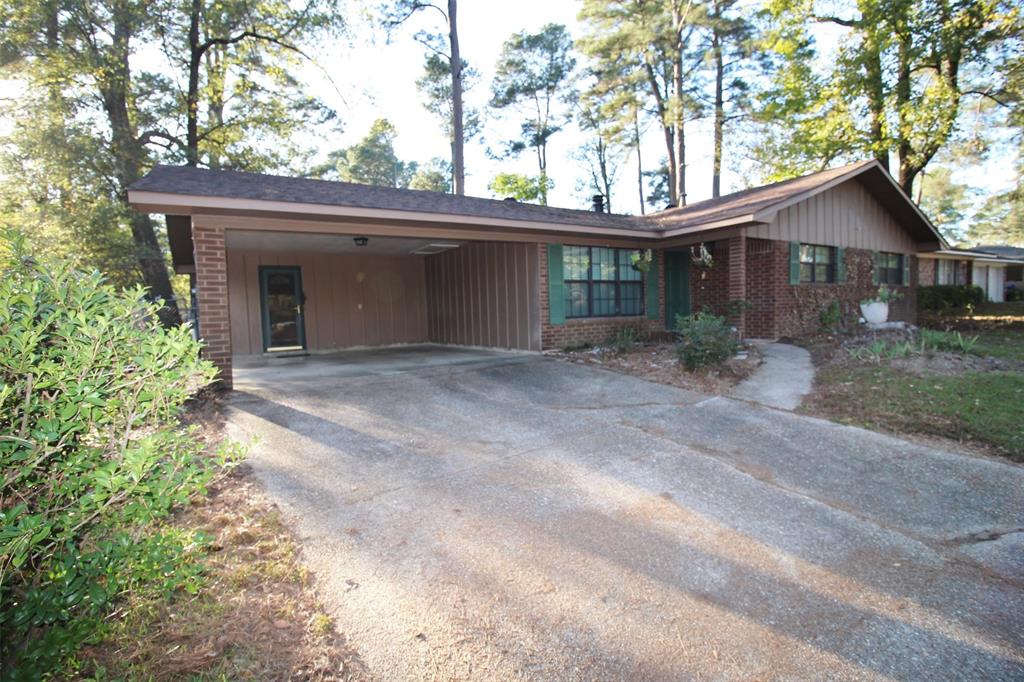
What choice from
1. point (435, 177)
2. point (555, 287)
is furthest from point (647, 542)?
point (435, 177)

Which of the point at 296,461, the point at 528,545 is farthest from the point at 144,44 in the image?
the point at 528,545

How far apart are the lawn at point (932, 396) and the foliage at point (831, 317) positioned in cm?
283

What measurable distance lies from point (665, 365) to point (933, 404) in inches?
127

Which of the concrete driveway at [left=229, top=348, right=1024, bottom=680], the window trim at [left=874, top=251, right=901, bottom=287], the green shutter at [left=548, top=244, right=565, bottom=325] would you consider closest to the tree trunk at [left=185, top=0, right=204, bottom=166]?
the green shutter at [left=548, top=244, right=565, bottom=325]

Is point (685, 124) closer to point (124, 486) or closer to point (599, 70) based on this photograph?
point (599, 70)

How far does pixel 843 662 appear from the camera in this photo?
6.98 ft

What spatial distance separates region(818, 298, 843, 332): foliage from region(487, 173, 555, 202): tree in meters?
14.2

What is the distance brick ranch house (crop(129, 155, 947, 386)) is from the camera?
7.43 m

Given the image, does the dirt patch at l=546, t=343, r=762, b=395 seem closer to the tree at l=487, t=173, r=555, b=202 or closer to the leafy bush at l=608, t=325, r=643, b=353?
the leafy bush at l=608, t=325, r=643, b=353

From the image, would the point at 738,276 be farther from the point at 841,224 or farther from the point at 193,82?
the point at 193,82

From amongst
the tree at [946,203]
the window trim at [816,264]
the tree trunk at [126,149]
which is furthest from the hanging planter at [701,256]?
the tree at [946,203]

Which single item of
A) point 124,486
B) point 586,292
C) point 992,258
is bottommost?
point 124,486

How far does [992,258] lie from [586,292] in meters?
21.8

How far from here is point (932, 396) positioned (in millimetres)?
5988
